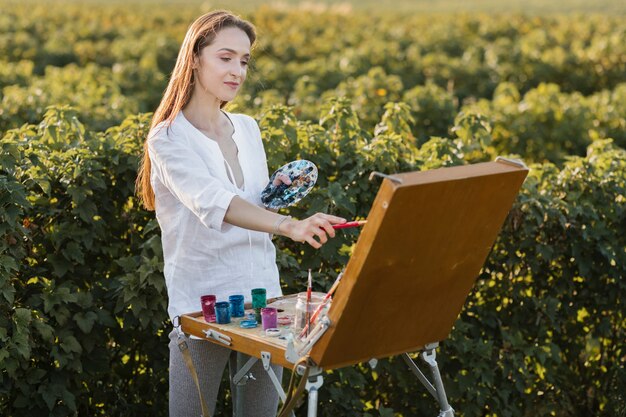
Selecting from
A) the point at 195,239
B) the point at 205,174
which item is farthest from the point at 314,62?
the point at 205,174

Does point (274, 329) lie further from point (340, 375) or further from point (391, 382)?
point (391, 382)

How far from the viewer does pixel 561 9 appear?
55.3m

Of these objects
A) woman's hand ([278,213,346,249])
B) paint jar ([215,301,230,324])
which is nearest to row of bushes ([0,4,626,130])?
paint jar ([215,301,230,324])

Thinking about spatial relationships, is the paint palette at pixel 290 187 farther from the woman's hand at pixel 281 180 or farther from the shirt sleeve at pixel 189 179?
the shirt sleeve at pixel 189 179

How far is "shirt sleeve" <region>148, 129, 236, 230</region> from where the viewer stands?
319cm

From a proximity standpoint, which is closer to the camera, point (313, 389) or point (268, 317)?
point (313, 389)

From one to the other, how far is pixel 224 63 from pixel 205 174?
402 millimetres

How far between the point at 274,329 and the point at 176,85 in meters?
0.91

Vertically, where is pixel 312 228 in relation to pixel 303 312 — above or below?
above

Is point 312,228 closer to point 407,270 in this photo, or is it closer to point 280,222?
point 280,222

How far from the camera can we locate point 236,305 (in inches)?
129

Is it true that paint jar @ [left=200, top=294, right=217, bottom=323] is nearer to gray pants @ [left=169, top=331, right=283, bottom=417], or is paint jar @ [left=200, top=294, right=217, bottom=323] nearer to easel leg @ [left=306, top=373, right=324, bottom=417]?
gray pants @ [left=169, top=331, right=283, bottom=417]

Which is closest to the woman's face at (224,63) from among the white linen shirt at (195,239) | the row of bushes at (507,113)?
the white linen shirt at (195,239)

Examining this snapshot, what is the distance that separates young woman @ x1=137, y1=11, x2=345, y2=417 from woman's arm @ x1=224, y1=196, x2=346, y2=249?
11cm
